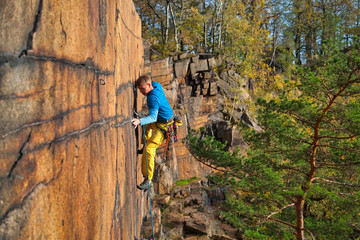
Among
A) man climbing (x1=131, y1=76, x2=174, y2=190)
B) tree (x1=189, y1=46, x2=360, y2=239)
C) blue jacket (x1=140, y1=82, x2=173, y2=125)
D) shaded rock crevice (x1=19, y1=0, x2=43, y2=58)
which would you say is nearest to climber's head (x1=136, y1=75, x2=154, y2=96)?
man climbing (x1=131, y1=76, x2=174, y2=190)

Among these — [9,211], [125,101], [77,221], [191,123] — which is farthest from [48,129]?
[191,123]

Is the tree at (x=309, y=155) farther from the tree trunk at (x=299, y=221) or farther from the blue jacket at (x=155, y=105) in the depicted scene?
the blue jacket at (x=155, y=105)

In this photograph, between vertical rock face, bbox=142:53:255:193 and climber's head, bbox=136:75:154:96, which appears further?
vertical rock face, bbox=142:53:255:193

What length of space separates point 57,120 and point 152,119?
7.08ft

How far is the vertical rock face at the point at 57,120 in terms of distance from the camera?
2.97 feet

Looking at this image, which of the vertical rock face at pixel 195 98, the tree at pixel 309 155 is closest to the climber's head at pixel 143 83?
the tree at pixel 309 155

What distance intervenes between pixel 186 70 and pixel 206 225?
1058cm

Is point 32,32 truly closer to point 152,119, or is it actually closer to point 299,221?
point 152,119

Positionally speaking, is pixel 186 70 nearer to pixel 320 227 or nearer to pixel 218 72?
pixel 218 72

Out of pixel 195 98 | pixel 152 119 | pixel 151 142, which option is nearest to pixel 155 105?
pixel 152 119

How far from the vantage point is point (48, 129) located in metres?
1.11

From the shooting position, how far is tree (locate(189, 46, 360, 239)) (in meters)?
7.05

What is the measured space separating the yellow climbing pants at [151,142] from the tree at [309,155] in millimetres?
4146

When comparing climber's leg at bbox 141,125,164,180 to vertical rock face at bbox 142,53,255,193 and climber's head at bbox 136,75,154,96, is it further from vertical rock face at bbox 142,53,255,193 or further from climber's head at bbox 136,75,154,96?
vertical rock face at bbox 142,53,255,193
